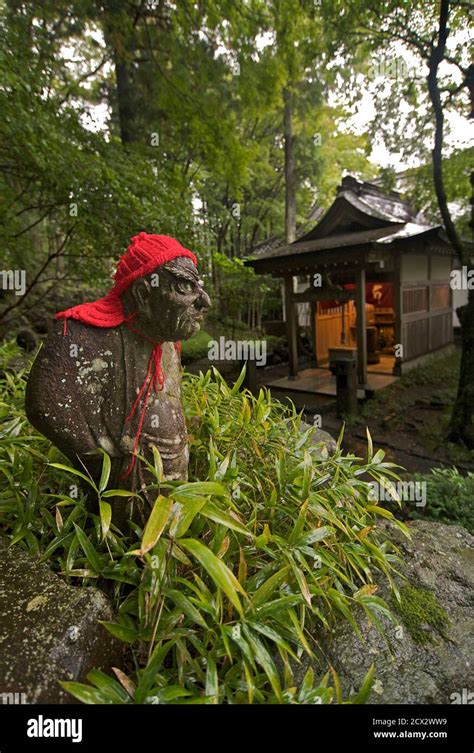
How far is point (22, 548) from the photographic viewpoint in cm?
199

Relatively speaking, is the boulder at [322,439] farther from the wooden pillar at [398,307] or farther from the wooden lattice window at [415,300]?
the wooden lattice window at [415,300]

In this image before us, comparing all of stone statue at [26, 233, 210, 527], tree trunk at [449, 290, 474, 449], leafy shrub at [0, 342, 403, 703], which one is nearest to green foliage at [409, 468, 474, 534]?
leafy shrub at [0, 342, 403, 703]

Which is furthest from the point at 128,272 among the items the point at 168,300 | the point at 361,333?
the point at 361,333

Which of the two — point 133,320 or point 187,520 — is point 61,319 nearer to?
point 133,320

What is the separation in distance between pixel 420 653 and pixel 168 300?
2029 mm

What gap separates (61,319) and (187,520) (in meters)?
1.05

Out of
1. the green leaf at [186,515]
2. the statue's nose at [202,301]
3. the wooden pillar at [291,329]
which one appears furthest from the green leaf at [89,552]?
the wooden pillar at [291,329]

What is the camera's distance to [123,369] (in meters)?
1.87

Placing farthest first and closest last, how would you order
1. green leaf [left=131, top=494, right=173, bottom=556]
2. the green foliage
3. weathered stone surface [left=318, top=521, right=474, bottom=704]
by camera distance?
1. the green foliage
2. weathered stone surface [left=318, top=521, right=474, bottom=704]
3. green leaf [left=131, top=494, right=173, bottom=556]

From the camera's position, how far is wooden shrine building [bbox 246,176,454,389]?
8664 mm

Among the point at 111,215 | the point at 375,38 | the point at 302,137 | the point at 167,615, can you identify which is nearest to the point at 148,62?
the point at 375,38

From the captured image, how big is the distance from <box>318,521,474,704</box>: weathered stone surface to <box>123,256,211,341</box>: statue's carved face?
167 centimetres

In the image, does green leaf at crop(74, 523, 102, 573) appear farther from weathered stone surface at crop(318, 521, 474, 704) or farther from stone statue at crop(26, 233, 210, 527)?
weathered stone surface at crop(318, 521, 474, 704)

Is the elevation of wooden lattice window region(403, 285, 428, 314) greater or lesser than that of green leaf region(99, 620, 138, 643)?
greater
